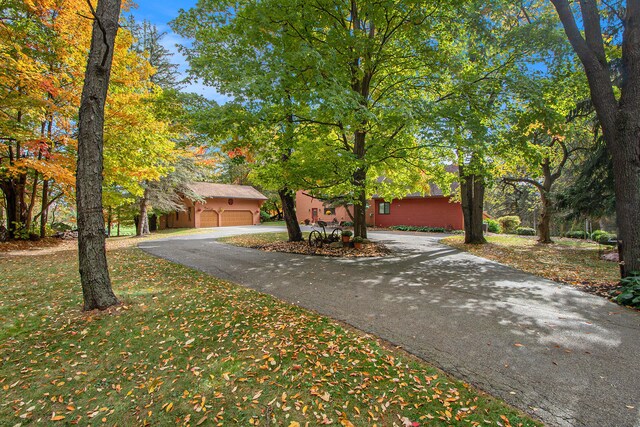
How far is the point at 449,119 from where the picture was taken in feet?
27.5

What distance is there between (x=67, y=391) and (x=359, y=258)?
7705mm

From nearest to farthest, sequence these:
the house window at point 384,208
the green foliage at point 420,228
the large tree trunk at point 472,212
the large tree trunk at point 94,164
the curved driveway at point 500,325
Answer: the curved driveway at point 500,325, the large tree trunk at point 94,164, the large tree trunk at point 472,212, the green foliage at point 420,228, the house window at point 384,208

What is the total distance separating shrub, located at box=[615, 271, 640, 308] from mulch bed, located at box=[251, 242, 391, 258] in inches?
237

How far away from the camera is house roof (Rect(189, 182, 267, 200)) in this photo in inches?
1109

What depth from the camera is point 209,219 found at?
29344 millimetres

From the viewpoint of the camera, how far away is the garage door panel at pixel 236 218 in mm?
30734

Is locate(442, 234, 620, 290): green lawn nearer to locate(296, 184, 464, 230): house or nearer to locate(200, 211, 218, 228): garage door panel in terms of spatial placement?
locate(296, 184, 464, 230): house

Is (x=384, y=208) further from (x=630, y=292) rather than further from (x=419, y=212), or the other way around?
(x=630, y=292)

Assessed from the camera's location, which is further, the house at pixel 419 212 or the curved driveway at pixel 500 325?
the house at pixel 419 212

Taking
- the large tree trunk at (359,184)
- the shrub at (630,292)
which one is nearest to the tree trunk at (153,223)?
the large tree trunk at (359,184)

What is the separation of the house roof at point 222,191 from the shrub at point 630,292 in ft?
88.0

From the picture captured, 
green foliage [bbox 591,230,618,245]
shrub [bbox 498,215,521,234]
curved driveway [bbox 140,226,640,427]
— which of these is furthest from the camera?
shrub [bbox 498,215,521,234]

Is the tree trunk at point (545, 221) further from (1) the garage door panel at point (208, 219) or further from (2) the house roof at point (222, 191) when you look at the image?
(1) the garage door panel at point (208, 219)

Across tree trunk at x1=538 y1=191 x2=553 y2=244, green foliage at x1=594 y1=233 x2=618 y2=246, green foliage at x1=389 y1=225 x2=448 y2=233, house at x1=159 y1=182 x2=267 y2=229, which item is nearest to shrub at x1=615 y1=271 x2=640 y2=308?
green foliage at x1=594 y1=233 x2=618 y2=246
